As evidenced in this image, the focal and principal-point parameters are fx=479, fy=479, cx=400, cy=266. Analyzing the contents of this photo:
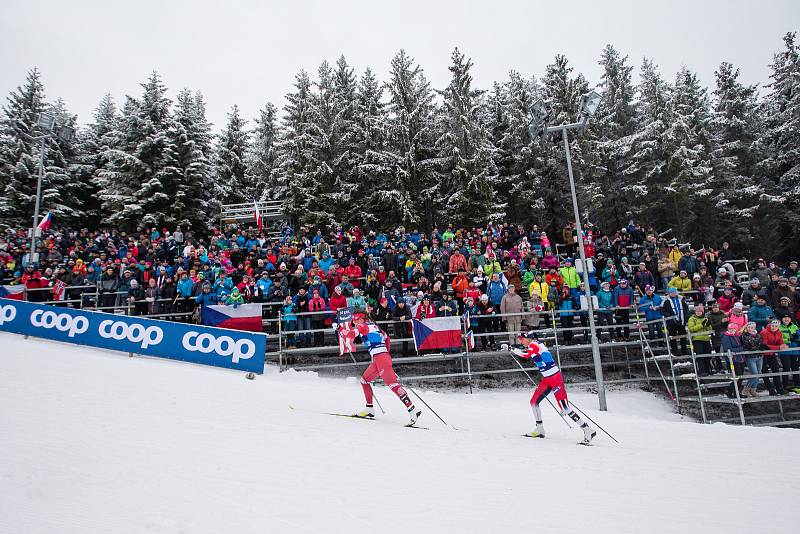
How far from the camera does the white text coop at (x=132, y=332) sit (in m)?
15.1

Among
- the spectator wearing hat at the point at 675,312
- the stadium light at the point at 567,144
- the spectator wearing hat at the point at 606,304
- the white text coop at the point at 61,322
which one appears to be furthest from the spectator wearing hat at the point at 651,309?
the white text coop at the point at 61,322

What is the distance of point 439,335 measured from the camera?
14.9 metres

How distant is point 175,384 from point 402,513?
8.35 metres

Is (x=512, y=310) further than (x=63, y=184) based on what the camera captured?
No

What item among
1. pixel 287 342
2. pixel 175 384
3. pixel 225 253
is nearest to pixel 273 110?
pixel 225 253

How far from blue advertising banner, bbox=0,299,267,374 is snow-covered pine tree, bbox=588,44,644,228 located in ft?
76.7

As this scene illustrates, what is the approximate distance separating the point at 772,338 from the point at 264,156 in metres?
40.6

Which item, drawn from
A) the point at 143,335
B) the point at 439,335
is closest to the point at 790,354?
the point at 439,335

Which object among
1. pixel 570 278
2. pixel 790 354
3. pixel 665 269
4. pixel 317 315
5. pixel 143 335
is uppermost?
pixel 665 269

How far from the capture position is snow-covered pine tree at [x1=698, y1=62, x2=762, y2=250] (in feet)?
102

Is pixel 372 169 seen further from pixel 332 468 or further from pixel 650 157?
pixel 332 468

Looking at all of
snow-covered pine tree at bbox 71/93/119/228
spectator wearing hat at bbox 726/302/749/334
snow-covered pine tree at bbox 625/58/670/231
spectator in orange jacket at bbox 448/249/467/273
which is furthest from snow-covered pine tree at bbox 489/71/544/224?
snow-covered pine tree at bbox 71/93/119/228

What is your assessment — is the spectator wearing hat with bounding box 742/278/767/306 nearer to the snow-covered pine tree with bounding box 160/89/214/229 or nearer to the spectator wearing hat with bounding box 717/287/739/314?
the spectator wearing hat with bounding box 717/287/739/314

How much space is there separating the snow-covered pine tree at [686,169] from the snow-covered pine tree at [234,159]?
3292cm
